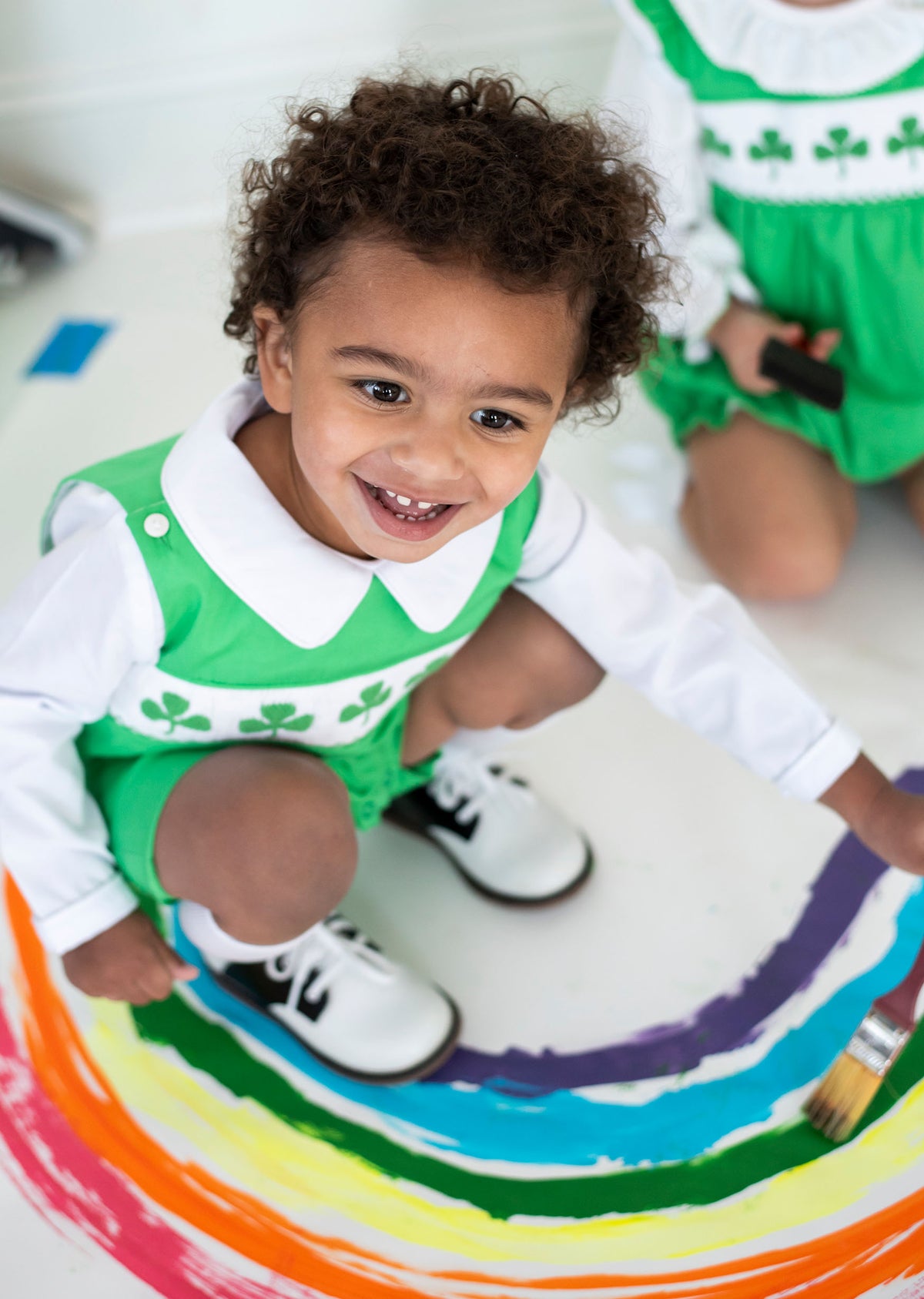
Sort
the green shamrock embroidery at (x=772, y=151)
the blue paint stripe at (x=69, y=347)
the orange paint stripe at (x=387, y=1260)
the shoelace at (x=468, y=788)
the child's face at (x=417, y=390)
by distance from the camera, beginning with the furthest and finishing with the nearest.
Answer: the blue paint stripe at (x=69, y=347), the green shamrock embroidery at (x=772, y=151), the shoelace at (x=468, y=788), the orange paint stripe at (x=387, y=1260), the child's face at (x=417, y=390)

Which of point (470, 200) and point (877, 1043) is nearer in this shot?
point (470, 200)

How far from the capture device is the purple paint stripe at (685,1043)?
0.76m

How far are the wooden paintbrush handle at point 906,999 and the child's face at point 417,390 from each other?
0.37 meters

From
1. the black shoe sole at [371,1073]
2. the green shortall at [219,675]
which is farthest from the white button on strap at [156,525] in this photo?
the black shoe sole at [371,1073]

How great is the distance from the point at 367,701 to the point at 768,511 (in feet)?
1.60

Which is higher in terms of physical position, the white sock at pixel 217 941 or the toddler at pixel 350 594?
the toddler at pixel 350 594

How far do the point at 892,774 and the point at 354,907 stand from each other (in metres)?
0.43

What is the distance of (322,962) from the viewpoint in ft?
2.53

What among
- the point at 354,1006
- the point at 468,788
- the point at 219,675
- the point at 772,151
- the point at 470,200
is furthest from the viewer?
the point at 772,151

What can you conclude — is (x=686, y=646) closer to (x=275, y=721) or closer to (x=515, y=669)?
(x=515, y=669)

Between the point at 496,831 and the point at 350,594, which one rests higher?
the point at 350,594

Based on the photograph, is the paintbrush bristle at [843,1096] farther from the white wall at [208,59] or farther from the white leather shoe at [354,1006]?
the white wall at [208,59]

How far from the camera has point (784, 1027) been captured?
30.4 inches

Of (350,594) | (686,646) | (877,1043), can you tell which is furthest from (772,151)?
(877,1043)
